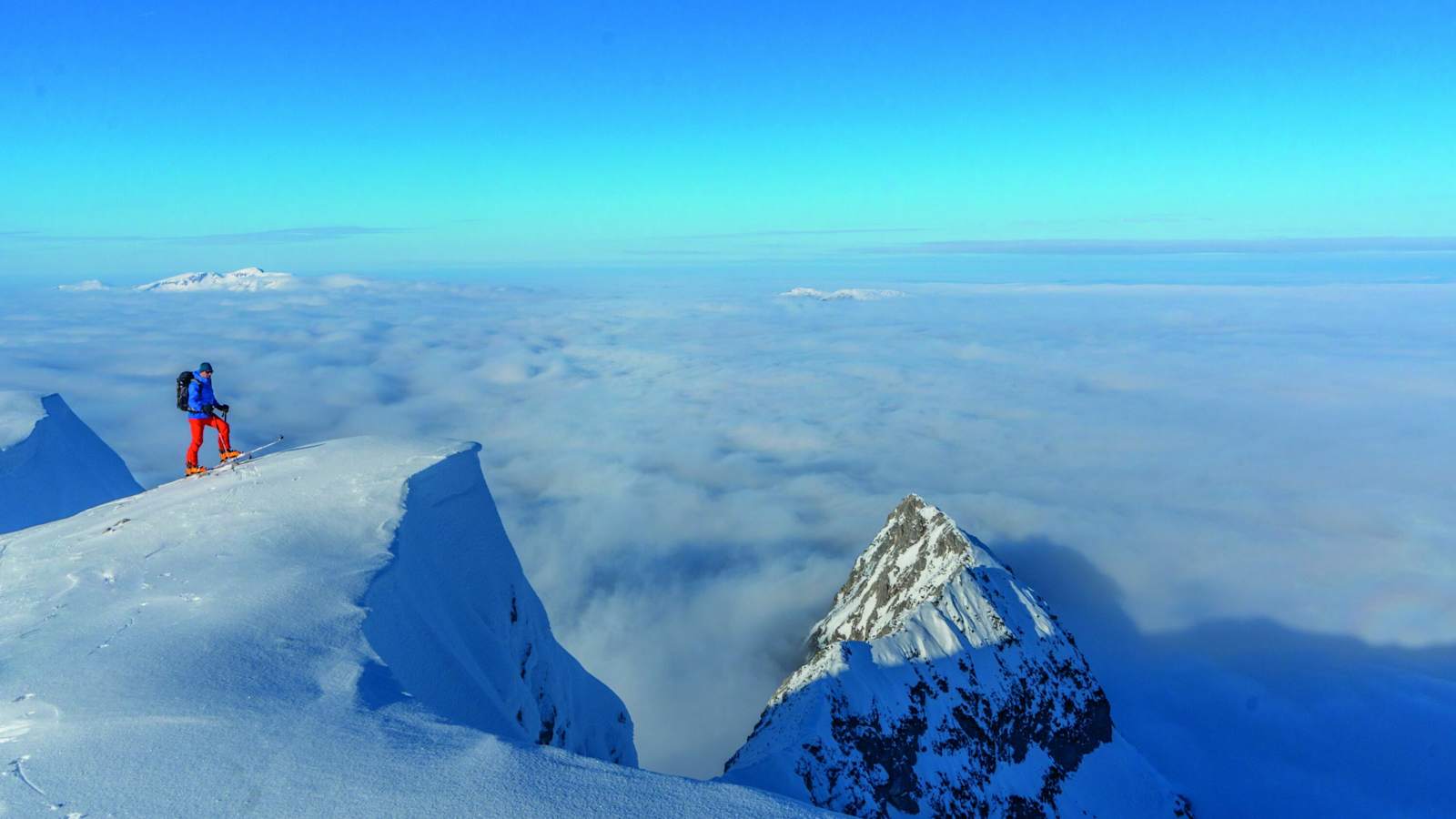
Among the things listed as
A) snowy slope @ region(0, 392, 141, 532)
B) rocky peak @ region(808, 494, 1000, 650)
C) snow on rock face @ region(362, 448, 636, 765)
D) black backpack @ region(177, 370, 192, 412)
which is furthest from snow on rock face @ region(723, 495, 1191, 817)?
snowy slope @ region(0, 392, 141, 532)

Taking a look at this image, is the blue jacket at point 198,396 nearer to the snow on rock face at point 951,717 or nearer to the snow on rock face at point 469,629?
the snow on rock face at point 469,629

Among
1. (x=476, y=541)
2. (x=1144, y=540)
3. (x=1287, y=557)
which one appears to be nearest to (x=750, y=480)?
(x=1144, y=540)

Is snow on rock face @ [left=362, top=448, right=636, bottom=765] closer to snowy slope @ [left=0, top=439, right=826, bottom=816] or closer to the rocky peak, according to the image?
snowy slope @ [left=0, top=439, right=826, bottom=816]

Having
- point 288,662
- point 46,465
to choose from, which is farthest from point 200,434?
point 46,465

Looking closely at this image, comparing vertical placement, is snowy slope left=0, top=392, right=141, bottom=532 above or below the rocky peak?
above

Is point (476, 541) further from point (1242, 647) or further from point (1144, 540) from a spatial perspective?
point (1144, 540)
